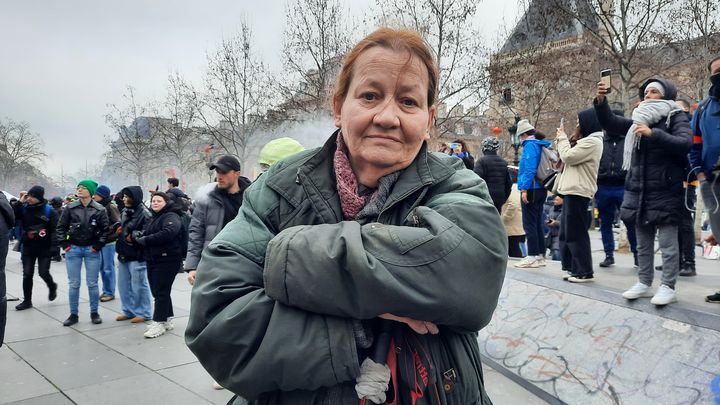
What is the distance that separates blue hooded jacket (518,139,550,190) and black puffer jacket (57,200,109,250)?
644cm

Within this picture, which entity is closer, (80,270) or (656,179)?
(656,179)

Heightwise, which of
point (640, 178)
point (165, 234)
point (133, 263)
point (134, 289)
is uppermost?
point (640, 178)

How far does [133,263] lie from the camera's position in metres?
7.21

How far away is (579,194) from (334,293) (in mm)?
5310

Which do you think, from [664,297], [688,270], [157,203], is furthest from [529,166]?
[157,203]

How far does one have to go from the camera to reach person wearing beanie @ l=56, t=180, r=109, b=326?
7.36 meters

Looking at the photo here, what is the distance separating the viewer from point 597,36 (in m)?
13.7

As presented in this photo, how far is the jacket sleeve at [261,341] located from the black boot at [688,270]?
6.18 m

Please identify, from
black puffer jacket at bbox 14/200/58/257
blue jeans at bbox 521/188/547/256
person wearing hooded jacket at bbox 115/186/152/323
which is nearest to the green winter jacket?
blue jeans at bbox 521/188/547/256

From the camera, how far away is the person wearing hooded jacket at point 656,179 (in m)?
4.45

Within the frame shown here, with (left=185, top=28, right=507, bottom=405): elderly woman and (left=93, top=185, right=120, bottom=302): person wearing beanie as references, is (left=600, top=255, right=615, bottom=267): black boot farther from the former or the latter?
(left=93, top=185, right=120, bottom=302): person wearing beanie

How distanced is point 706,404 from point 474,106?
682 inches

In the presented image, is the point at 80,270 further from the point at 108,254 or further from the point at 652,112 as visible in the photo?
the point at 652,112

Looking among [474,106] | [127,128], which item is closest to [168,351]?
[474,106]
